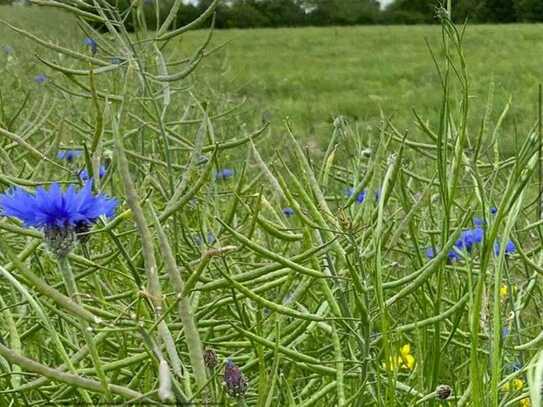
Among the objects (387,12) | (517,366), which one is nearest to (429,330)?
(517,366)

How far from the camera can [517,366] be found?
0.71 meters

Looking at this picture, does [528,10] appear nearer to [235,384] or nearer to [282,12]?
[282,12]

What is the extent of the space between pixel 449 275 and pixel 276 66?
20.4 ft

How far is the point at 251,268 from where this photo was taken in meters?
0.94

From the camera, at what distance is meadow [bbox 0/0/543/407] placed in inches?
15.9

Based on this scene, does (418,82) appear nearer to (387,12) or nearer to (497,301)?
(497,301)

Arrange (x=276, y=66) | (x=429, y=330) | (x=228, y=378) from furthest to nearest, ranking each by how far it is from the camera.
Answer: (x=276, y=66)
(x=429, y=330)
(x=228, y=378)

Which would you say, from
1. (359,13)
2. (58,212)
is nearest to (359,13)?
(359,13)

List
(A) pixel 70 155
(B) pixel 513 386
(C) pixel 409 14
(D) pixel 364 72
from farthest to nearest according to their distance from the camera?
(C) pixel 409 14 < (D) pixel 364 72 < (A) pixel 70 155 < (B) pixel 513 386

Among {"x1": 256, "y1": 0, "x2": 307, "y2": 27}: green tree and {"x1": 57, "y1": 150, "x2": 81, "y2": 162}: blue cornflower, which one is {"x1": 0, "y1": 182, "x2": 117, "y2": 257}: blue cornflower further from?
{"x1": 256, "y1": 0, "x2": 307, "y2": 27}: green tree

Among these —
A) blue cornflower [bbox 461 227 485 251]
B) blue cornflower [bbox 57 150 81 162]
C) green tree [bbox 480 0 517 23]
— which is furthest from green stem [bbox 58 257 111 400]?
green tree [bbox 480 0 517 23]

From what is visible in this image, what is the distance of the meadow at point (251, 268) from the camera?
1.32 ft

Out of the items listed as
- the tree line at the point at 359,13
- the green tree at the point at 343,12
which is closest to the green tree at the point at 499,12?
the tree line at the point at 359,13

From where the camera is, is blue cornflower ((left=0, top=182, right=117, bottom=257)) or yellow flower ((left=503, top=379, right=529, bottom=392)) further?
yellow flower ((left=503, top=379, right=529, bottom=392))
